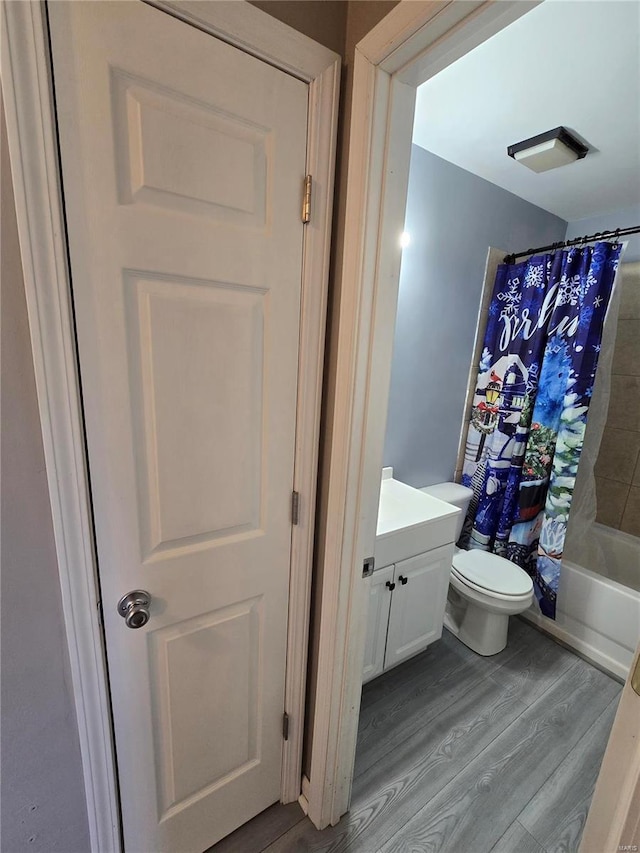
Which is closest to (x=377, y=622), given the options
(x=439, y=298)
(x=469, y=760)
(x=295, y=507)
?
(x=469, y=760)

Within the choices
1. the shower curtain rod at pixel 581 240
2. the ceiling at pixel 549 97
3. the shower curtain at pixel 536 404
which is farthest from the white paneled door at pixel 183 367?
the shower curtain rod at pixel 581 240

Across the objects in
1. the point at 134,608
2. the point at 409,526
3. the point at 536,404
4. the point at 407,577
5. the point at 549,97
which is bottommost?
the point at 407,577

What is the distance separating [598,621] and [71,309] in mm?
2562

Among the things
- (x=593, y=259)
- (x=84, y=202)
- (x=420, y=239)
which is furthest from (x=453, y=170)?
(x=84, y=202)

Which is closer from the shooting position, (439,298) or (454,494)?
(439,298)

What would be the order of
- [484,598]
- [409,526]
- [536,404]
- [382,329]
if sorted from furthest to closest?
[536,404] < [484,598] < [409,526] < [382,329]

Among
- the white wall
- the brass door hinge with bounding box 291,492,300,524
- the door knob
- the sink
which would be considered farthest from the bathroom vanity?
the white wall

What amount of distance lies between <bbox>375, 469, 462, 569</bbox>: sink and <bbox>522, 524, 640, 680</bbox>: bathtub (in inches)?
35.0

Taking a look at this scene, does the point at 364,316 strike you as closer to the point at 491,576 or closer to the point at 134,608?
the point at 134,608

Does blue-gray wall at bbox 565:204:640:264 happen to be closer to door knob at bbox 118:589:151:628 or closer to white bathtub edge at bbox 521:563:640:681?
white bathtub edge at bbox 521:563:640:681

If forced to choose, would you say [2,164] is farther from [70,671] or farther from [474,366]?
[474,366]

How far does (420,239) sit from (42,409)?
183cm

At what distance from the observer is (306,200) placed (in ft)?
2.89

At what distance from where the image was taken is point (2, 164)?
2.07ft
